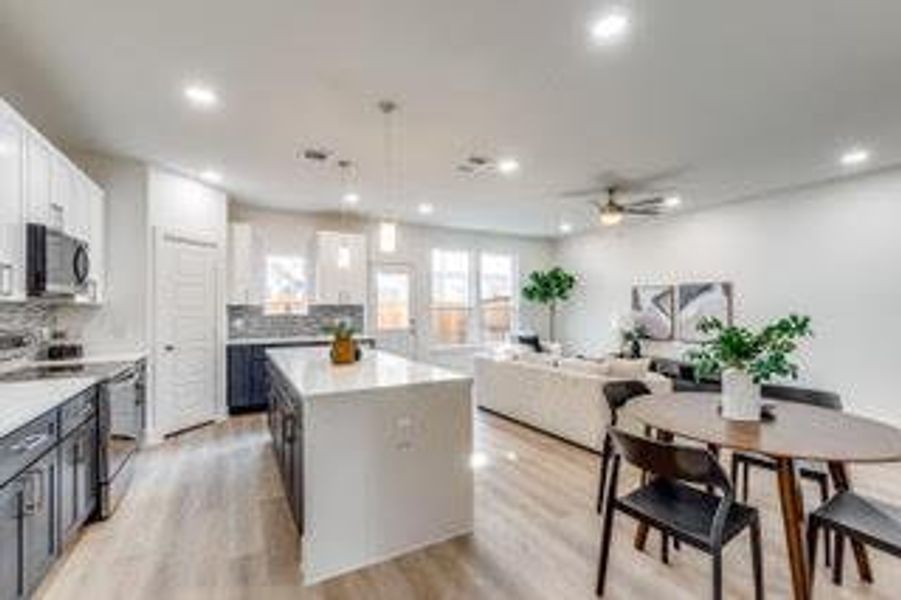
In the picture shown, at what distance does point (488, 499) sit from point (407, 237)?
17.9 feet

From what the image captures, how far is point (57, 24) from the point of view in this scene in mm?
2459

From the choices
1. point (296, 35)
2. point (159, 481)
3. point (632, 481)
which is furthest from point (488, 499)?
point (296, 35)

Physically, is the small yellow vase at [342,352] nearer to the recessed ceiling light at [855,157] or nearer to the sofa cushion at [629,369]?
the sofa cushion at [629,369]

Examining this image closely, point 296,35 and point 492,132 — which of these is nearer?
point 296,35

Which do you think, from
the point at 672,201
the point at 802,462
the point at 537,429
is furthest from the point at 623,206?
the point at 802,462

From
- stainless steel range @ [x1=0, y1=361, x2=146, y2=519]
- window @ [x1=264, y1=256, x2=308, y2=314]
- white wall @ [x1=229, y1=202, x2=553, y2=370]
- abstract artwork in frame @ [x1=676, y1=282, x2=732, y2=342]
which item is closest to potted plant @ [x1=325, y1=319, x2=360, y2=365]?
stainless steel range @ [x1=0, y1=361, x2=146, y2=519]

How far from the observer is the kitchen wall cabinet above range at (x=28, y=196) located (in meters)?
2.71

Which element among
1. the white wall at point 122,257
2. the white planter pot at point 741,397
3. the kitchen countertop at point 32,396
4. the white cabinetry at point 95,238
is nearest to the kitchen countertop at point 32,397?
the kitchen countertop at point 32,396

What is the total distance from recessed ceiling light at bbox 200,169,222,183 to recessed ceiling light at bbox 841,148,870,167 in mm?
6234

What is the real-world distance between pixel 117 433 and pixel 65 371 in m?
0.56

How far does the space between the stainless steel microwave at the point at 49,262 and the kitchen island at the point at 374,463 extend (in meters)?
1.62

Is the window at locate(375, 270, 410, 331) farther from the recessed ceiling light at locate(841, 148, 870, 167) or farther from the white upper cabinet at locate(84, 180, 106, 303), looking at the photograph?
the recessed ceiling light at locate(841, 148, 870, 167)

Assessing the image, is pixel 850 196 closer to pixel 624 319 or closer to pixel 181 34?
pixel 624 319

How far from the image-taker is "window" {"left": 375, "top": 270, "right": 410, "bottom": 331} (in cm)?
786
